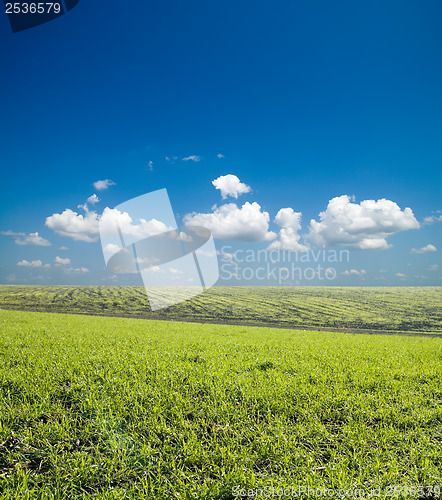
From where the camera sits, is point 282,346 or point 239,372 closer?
point 239,372

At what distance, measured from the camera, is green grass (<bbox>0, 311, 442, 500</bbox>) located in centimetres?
347

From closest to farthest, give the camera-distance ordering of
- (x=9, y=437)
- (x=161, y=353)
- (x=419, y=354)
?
(x=9, y=437) → (x=161, y=353) → (x=419, y=354)

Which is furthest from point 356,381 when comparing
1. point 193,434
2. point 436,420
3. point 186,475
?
point 186,475

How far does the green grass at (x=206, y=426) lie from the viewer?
3.47m

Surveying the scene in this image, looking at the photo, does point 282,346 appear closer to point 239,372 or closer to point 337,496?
point 239,372

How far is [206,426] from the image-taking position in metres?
4.57

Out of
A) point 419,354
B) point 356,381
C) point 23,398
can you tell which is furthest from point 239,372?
point 419,354

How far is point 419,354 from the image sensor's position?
1020cm

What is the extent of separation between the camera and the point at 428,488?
135 inches

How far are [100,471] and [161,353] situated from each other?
5102 millimetres

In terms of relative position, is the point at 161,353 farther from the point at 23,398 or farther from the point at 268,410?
the point at 268,410

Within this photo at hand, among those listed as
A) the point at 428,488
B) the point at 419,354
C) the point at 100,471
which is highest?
the point at 100,471

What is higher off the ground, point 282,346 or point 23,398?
point 23,398

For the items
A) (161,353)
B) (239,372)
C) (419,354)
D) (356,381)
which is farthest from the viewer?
(419,354)
